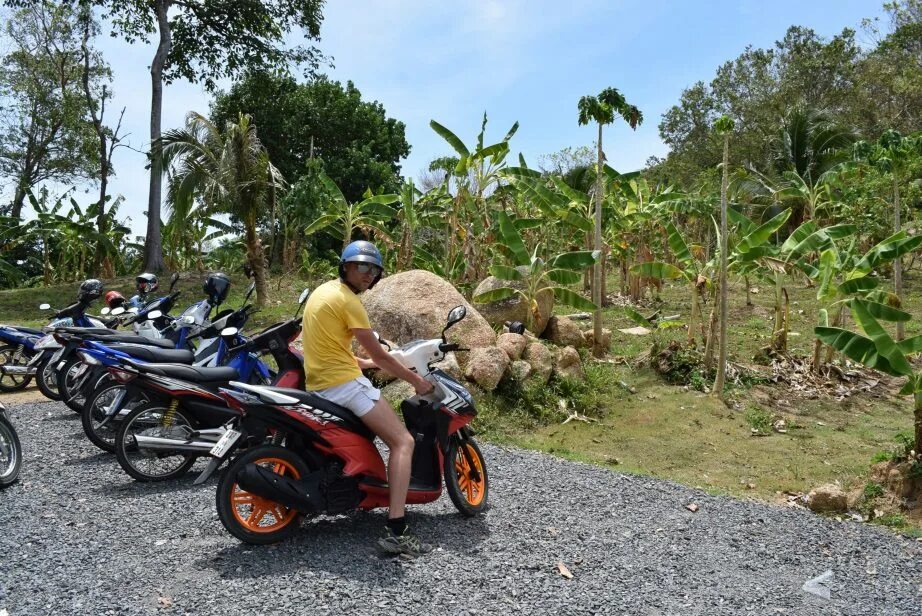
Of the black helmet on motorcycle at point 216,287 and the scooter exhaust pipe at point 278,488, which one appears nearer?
the scooter exhaust pipe at point 278,488

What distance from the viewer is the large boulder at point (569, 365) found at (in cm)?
1028

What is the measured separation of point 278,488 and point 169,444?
5.36 feet

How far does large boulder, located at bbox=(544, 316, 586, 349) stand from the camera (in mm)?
12531

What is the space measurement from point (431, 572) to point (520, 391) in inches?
214

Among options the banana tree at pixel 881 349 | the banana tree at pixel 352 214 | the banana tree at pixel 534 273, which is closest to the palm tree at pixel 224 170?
the banana tree at pixel 352 214

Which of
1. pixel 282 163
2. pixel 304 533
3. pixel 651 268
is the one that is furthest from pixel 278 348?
pixel 282 163

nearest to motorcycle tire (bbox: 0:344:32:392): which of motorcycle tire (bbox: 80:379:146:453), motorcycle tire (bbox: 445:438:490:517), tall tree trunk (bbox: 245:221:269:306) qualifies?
motorcycle tire (bbox: 80:379:146:453)

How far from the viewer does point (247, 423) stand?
4559 millimetres

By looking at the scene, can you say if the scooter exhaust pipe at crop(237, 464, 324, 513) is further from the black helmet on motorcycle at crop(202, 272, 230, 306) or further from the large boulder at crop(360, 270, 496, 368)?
the large boulder at crop(360, 270, 496, 368)

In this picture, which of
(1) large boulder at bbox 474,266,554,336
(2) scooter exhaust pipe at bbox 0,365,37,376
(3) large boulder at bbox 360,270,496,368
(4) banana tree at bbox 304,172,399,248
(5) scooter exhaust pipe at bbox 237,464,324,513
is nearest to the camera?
(5) scooter exhaust pipe at bbox 237,464,324,513

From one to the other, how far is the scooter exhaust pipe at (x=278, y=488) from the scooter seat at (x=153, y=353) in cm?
230

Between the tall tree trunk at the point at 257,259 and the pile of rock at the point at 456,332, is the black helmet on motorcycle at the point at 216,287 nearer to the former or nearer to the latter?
the pile of rock at the point at 456,332

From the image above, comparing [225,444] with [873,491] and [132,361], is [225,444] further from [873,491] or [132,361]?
[873,491]

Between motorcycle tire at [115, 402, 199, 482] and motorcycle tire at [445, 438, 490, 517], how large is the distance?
2.11 meters
